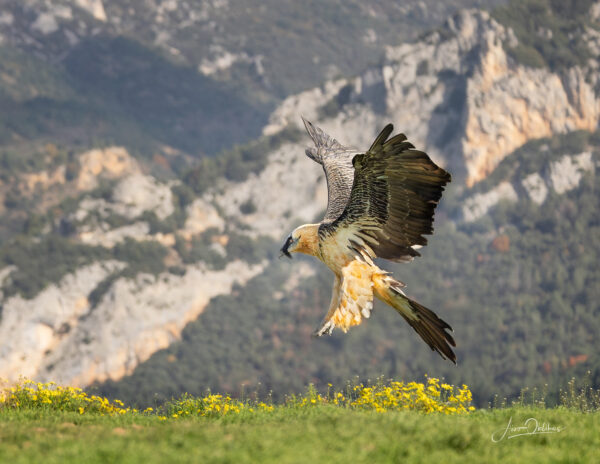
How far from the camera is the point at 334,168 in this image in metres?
19.2

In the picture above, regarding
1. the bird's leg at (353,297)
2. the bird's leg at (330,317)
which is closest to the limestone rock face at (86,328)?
the bird's leg at (330,317)

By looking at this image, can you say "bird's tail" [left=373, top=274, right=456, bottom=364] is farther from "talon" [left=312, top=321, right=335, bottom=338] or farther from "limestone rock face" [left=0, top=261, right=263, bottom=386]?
"limestone rock face" [left=0, top=261, right=263, bottom=386]

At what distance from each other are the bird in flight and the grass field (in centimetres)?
161

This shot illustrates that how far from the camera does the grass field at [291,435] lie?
10.7 m

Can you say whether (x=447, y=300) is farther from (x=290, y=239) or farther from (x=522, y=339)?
(x=290, y=239)

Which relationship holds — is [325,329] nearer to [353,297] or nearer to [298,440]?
[353,297]

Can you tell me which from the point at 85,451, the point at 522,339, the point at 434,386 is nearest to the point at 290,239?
the point at 434,386

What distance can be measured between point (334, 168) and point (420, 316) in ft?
17.7

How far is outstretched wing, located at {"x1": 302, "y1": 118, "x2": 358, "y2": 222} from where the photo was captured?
55.8ft

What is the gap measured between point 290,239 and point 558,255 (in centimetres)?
19017

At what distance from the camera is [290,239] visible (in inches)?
613

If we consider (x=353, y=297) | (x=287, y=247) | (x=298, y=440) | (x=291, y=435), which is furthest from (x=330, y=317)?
(x=298, y=440)

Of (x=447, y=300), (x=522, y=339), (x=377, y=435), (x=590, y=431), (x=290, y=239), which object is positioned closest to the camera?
(x=377, y=435)

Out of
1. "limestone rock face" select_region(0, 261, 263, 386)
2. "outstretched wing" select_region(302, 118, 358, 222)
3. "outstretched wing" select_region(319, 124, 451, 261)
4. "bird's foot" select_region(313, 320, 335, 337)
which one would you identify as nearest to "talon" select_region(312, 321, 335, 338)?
"bird's foot" select_region(313, 320, 335, 337)
